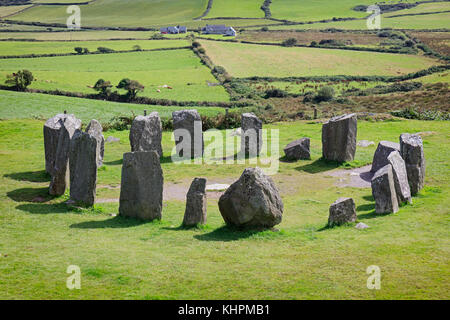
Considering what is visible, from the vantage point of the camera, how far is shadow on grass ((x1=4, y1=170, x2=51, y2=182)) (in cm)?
2519

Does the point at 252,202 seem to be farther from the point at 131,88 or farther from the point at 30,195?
the point at 131,88

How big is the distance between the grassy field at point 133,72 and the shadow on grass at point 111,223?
41.1 metres

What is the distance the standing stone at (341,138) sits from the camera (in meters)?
29.0

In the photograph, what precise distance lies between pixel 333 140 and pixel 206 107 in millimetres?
26917

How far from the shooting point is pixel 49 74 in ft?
225

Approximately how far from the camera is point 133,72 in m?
74.2

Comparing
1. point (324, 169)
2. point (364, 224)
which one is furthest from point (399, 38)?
point (364, 224)

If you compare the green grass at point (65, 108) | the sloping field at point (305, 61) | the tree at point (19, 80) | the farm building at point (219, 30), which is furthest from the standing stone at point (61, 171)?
the farm building at point (219, 30)

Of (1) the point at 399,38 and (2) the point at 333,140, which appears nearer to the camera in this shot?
(2) the point at 333,140

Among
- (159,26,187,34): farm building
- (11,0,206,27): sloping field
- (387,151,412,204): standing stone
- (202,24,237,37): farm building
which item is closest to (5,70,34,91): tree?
(387,151,412,204): standing stone

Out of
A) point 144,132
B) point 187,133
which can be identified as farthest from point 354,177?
point 144,132

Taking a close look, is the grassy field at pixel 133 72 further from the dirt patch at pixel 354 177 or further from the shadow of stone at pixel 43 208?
the shadow of stone at pixel 43 208

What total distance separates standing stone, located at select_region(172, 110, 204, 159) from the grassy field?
28424mm
